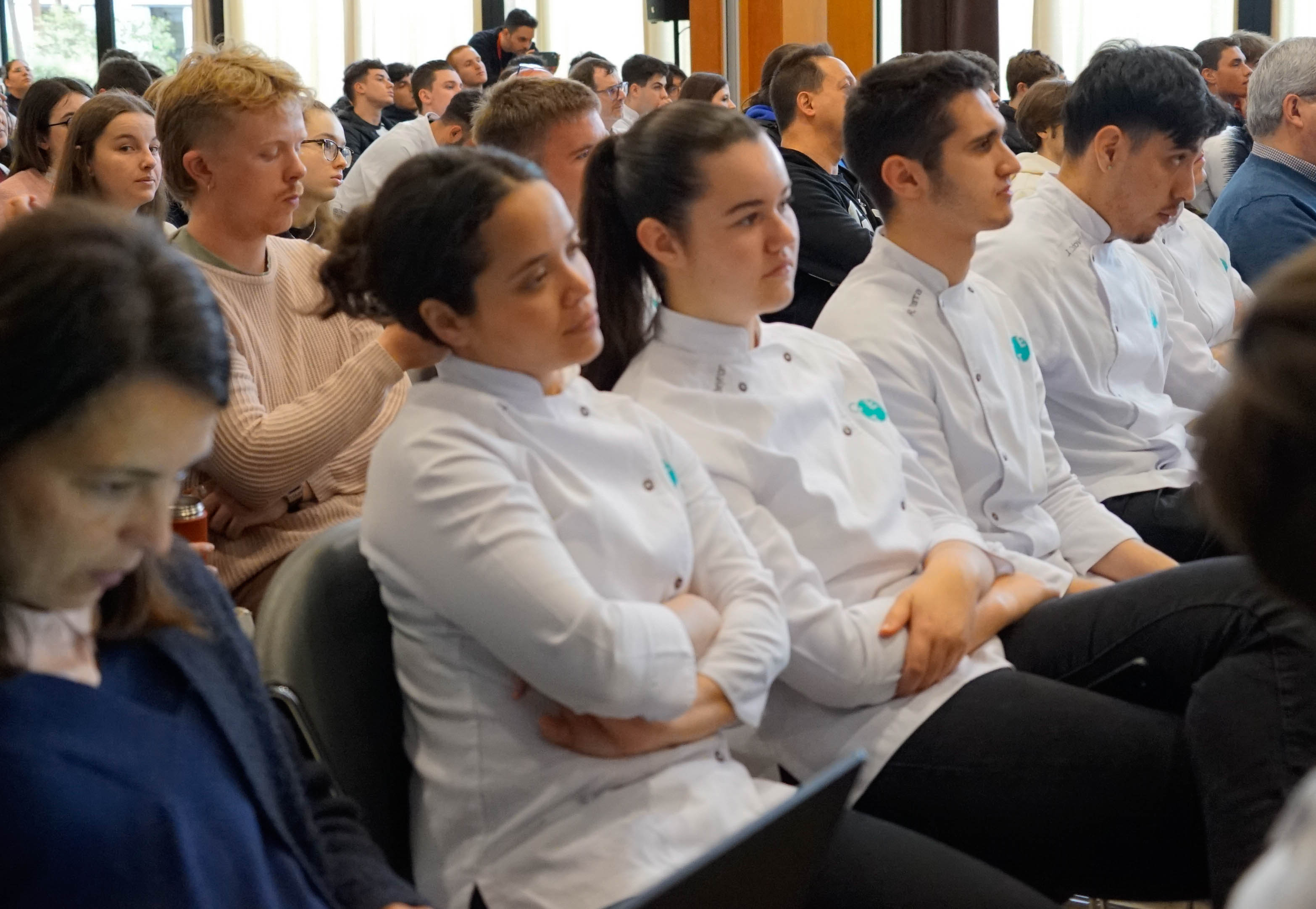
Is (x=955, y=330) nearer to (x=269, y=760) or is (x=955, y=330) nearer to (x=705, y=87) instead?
(x=269, y=760)

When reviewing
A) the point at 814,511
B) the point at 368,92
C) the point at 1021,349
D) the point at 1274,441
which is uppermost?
the point at 368,92

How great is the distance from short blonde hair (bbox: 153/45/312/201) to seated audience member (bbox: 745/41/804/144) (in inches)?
99.6

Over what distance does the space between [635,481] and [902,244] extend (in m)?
0.87

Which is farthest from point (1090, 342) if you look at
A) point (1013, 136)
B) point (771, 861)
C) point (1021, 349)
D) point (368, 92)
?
point (368, 92)

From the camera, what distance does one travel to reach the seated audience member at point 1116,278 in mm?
2412

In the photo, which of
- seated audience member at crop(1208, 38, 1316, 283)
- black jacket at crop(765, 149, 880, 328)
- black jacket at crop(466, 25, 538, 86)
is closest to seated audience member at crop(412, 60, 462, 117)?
black jacket at crop(466, 25, 538, 86)

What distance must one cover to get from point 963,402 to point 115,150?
200cm

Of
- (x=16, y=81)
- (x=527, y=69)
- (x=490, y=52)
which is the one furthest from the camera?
(x=490, y=52)

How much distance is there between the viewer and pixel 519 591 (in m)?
1.21

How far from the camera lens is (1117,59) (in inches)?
104

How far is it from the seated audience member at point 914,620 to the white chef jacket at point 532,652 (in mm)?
63

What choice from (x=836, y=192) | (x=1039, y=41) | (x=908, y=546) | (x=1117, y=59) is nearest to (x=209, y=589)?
(x=908, y=546)

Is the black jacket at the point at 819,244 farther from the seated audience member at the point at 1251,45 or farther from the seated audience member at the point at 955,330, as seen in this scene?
the seated audience member at the point at 1251,45

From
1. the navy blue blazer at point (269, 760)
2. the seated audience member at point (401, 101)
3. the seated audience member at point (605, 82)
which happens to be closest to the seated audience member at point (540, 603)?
the navy blue blazer at point (269, 760)
